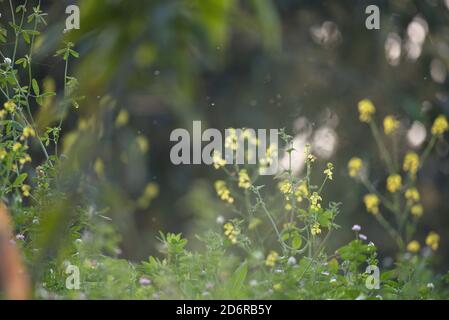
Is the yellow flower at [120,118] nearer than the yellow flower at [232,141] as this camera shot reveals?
No

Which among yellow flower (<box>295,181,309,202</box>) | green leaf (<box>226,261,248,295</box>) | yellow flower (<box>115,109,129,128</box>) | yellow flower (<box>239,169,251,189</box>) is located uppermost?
yellow flower (<box>115,109,129,128</box>)

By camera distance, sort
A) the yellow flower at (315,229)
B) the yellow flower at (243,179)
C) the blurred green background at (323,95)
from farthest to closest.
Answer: the blurred green background at (323,95), the yellow flower at (243,179), the yellow flower at (315,229)

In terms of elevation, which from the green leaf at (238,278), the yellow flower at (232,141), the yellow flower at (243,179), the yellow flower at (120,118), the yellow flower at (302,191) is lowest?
the green leaf at (238,278)

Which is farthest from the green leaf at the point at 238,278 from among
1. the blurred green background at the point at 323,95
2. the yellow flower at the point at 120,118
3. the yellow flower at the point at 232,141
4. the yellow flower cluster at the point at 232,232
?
the blurred green background at the point at 323,95

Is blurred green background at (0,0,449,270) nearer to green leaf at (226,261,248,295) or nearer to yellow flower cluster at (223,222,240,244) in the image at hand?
yellow flower cluster at (223,222,240,244)

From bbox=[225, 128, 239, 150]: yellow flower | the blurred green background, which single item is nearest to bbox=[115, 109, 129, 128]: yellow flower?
bbox=[225, 128, 239, 150]: yellow flower

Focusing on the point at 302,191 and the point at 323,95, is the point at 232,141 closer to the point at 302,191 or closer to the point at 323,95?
the point at 302,191

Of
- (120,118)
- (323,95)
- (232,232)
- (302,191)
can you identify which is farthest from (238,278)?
(323,95)

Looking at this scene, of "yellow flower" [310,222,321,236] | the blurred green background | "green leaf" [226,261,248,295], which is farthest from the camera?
the blurred green background

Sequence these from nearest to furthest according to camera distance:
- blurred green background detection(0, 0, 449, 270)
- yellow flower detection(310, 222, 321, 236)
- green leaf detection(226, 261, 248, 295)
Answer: green leaf detection(226, 261, 248, 295) → yellow flower detection(310, 222, 321, 236) → blurred green background detection(0, 0, 449, 270)

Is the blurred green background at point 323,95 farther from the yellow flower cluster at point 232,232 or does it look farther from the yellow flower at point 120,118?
the yellow flower cluster at point 232,232
